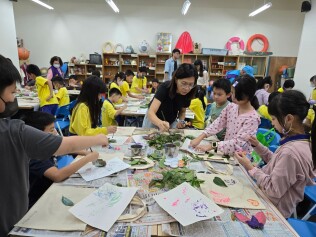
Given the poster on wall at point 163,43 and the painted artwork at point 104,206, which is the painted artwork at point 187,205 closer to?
the painted artwork at point 104,206

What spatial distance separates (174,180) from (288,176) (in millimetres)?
624

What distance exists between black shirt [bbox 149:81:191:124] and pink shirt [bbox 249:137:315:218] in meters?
1.20

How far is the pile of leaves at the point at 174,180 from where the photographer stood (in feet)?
4.32

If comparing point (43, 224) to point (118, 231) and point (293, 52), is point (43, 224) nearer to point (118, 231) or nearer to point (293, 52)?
point (118, 231)

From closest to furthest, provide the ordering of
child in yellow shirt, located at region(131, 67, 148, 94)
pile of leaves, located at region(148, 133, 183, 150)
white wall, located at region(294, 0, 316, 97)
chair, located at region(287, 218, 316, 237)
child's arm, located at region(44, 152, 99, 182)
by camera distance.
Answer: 1. child's arm, located at region(44, 152, 99, 182)
2. chair, located at region(287, 218, 316, 237)
3. pile of leaves, located at region(148, 133, 183, 150)
4. child in yellow shirt, located at region(131, 67, 148, 94)
5. white wall, located at region(294, 0, 316, 97)

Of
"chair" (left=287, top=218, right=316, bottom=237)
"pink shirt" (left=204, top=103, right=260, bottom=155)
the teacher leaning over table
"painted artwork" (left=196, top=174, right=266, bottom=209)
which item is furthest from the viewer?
the teacher leaning over table

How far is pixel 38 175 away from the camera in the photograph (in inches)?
54.4

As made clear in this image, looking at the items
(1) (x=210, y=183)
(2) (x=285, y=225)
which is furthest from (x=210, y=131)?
(2) (x=285, y=225)

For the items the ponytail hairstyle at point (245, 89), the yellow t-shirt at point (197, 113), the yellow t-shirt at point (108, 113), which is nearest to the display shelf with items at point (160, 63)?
the yellow t-shirt at point (197, 113)

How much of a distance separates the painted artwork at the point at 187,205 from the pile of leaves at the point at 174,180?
8cm

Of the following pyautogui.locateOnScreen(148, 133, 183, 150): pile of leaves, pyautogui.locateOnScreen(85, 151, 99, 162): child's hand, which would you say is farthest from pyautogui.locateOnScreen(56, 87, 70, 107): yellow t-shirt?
pyautogui.locateOnScreen(85, 151, 99, 162): child's hand

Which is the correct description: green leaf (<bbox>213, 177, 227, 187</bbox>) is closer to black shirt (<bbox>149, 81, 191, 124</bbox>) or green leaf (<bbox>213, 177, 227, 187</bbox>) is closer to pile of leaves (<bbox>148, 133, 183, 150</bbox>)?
pile of leaves (<bbox>148, 133, 183, 150</bbox>)

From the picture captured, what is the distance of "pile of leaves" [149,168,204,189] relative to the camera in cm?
132

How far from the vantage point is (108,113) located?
10.7ft
